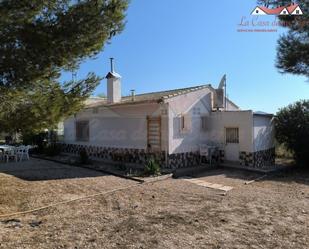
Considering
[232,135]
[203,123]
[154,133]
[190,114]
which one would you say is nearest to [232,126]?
[232,135]

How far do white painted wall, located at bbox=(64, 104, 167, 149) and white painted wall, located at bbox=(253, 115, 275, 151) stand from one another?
4.37m

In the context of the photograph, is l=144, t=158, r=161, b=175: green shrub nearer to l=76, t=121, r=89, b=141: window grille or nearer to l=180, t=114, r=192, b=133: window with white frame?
l=180, t=114, r=192, b=133: window with white frame

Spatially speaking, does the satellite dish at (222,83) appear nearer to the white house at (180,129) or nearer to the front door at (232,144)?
the white house at (180,129)

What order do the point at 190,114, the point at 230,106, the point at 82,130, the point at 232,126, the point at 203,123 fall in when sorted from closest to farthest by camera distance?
the point at 190,114 → the point at 232,126 → the point at 203,123 → the point at 230,106 → the point at 82,130

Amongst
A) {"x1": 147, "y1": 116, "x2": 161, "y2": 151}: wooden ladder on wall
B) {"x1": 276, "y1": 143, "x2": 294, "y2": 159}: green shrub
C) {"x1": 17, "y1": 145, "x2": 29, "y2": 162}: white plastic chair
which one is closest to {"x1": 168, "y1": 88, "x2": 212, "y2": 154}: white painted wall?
{"x1": 147, "y1": 116, "x2": 161, "y2": 151}: wooden ladder on wall

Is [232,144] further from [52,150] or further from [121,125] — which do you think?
[52,150]

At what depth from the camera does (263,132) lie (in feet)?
52.6

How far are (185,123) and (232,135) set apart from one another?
2448 millimetres

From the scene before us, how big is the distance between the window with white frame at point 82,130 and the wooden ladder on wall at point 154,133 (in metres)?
5.37

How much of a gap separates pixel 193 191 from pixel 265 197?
2.19 meters

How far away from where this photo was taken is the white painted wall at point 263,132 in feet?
49.8

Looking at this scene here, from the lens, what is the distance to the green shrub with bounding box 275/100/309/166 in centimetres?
1616

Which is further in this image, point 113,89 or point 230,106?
point 230,106

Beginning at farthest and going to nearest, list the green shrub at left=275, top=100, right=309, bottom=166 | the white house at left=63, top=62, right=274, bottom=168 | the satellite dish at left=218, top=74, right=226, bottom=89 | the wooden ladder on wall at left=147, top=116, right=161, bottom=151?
the satellite dish at left=218, top=74, right=226, bottom=89, the green shrub at left=275, top=100, right=309, bottom=166, the wooden ladder on wall at left=147, top=116, right=161, bottom=151, the white house at left=63, top=62, right=274, bottom=168
